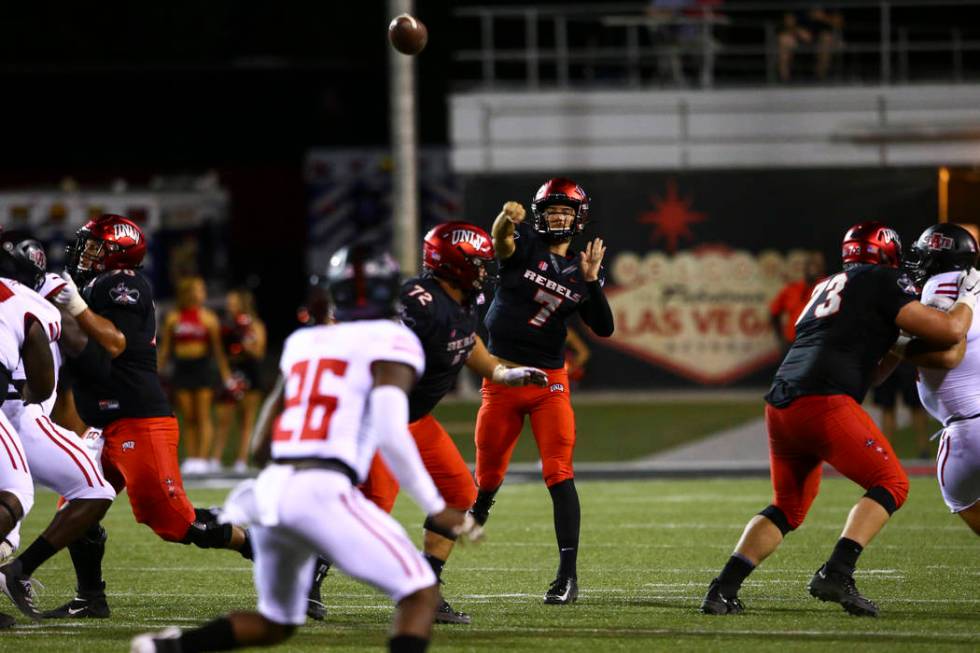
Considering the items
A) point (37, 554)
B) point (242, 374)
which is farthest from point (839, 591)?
point (242, 374)

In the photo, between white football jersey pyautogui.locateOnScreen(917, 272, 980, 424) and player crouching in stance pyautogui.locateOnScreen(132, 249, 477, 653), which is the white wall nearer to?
white football jersey pyautogui.locateOnScreen(917, 272, 980, 424)

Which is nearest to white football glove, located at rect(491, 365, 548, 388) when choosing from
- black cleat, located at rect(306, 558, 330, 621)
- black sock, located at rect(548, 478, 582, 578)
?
black sock, located at rect(548, 478, 582, 578)

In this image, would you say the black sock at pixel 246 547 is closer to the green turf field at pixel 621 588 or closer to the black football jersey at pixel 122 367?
the green turf field at pixel 621 588

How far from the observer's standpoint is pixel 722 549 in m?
9.34

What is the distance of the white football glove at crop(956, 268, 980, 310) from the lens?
23.7 ft

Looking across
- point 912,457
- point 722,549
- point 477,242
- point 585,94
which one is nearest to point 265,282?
point 585,94

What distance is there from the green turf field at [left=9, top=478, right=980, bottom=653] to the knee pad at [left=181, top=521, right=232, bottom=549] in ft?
1.05

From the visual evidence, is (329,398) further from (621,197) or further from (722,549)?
(621,197)

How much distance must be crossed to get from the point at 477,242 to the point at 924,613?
2663 mm

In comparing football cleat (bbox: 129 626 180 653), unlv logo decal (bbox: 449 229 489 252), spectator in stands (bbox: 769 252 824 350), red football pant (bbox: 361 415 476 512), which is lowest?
spectator in stands (bbox: 769 252 824 350)

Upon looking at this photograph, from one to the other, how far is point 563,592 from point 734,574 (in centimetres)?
87

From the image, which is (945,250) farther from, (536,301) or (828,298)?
(536,301)

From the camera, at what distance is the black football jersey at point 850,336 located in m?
6.97

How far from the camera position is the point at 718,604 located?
7.12 metres
